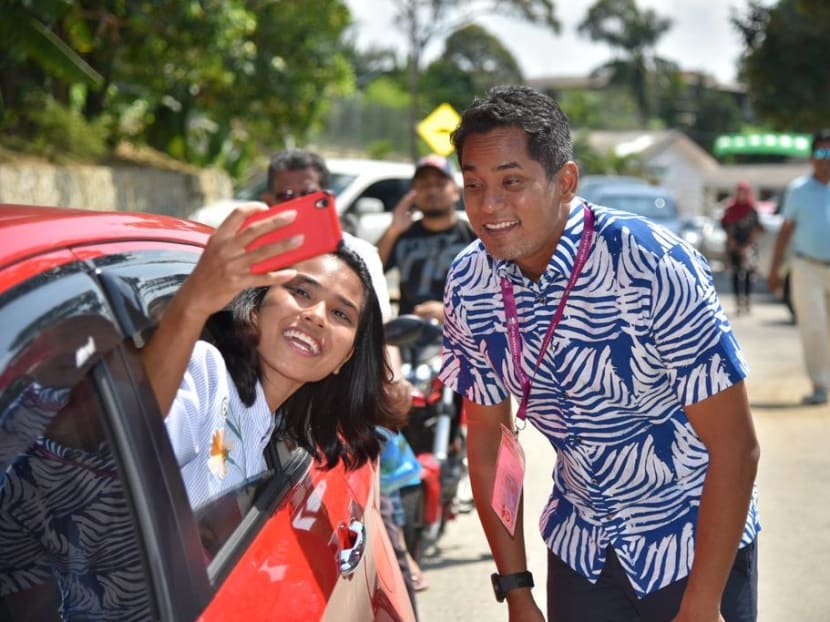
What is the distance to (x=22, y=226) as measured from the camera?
2031 mm

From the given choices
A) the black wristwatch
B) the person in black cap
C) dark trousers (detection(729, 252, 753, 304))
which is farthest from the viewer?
dark trousers (detection(729, 252, 753, 304))

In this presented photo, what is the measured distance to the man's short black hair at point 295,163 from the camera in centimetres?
667

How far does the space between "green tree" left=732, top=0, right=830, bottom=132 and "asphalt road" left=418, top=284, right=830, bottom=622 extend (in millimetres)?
20545

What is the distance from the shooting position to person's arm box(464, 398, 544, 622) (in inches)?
128

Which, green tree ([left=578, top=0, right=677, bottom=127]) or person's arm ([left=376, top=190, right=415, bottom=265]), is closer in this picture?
person's arm ([left=376, top=190, right=415, bottom=265])

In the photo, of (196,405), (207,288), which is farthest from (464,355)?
(207,288)

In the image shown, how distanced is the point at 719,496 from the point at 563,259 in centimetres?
58

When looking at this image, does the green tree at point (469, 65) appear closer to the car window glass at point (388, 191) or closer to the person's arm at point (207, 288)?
the car window glass at point (388, 191)

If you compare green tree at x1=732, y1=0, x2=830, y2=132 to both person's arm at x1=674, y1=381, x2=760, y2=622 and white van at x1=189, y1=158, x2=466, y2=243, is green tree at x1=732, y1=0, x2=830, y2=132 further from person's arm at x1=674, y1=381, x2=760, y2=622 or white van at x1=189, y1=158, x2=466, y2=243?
person's arm at x1=674, y1=381, x2=760, y2=622

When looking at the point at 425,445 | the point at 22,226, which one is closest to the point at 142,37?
the point at 425,445

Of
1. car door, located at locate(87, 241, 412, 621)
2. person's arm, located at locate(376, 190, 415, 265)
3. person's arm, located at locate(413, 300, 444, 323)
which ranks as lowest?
person's arm, located at locate(413, 300, 444, 323)

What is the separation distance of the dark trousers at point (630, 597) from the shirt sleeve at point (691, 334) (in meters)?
0.46

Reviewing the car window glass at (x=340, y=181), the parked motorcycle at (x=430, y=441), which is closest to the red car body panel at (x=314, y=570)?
the parked motorcycle at (x=430, y=441)

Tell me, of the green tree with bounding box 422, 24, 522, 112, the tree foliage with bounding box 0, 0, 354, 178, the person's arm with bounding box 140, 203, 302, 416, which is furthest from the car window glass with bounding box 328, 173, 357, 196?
the green tree with bounding box 422, 24, 522, 112
